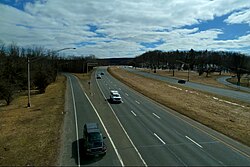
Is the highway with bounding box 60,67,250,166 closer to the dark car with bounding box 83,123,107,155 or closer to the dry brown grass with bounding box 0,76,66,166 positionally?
the dark car with bounding box 83,123,107,155

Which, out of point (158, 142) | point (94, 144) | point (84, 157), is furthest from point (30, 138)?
point (158, 142)

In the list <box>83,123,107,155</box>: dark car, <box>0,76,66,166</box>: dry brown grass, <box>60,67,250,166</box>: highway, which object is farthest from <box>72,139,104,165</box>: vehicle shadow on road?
<box>0,76,66,166</box>: dry brown grass

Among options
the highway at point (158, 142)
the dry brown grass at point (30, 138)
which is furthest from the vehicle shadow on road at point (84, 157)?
the dry brown grass at point (30, 138)

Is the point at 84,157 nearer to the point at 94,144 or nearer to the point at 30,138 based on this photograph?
the point at 94,144

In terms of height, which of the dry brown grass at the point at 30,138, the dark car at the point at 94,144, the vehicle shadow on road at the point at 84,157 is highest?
the dark car at the point at 94,144

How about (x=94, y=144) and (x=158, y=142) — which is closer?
(x=94, y=144)

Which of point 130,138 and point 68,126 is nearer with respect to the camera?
point 130,138

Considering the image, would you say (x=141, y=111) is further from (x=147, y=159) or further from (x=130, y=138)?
(x=147, y=159)

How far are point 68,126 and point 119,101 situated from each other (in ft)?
56.9

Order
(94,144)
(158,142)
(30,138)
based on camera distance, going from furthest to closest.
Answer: (30,138) < (158,142) < (94,144)

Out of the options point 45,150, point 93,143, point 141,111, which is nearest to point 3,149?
point 45,150

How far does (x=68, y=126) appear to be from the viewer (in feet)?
90.4

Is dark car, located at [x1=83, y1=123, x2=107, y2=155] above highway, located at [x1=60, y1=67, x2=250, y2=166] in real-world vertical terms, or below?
above

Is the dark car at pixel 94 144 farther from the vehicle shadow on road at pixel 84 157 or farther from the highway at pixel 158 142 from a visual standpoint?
the highway at pixel 158 142
